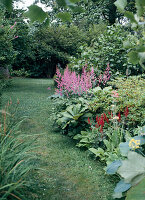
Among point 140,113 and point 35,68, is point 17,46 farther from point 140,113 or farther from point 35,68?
point 140,113

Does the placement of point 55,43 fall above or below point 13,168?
above

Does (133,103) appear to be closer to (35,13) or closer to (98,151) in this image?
(98,151)

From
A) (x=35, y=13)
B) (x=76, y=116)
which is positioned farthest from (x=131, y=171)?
(x=76, y=116)

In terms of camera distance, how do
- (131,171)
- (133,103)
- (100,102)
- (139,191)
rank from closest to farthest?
(139,191) → (131,171) → (133,103) → (100,102)

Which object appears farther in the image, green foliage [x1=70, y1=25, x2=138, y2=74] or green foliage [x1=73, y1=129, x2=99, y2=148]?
green foliage [x1=70, y1=25, x2=138, y2=74]

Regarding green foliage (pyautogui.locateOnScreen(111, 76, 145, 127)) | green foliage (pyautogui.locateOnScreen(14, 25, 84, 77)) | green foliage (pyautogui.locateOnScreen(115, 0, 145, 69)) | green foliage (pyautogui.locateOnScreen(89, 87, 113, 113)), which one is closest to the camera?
green foliage (pyautogui.locateOnScreen(115, 0, 145, 69))

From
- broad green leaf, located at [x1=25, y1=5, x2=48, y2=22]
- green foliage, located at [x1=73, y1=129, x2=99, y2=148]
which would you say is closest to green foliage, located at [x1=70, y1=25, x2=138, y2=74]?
green foliage, located at [x1=73, y1=129, x2=99, y2=148]

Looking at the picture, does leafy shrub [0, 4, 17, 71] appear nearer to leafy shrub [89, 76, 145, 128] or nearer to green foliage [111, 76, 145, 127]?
leafy shrub [89, 76, 145, 128]

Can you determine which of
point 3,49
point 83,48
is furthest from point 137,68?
point 3,49

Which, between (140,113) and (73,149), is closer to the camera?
(140,113)

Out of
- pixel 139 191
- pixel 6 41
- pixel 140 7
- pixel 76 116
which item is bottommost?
pixel 76 116

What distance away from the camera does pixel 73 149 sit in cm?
425

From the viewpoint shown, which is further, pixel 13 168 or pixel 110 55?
pixel 110 55

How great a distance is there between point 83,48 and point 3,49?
13.3 ft
